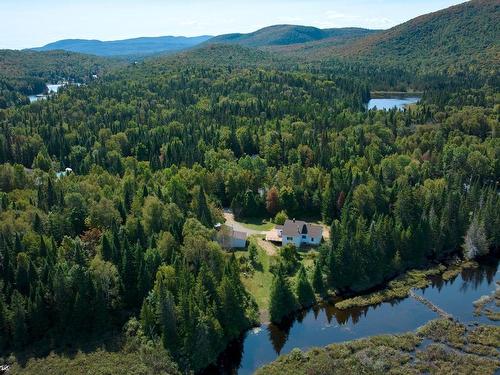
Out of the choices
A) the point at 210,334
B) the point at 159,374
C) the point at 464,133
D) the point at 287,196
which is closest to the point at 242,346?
the point at 210,334

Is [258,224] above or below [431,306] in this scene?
above

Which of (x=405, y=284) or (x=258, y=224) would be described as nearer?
(x=405, y=284)

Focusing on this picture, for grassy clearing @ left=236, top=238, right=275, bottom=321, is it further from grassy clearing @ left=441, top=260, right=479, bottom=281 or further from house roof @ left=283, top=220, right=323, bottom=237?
grassy clearing @ left=441, top=260, right=479, bottom=281

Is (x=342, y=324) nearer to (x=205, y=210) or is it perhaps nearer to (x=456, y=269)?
(x=456, y=269)

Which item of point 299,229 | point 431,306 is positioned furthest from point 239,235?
point 431,306

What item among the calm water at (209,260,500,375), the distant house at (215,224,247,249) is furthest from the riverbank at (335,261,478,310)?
the distant house at (215,224,247,249)

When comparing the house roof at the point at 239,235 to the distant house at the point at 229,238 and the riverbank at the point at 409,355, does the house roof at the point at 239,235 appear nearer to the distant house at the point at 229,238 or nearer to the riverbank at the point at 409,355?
the distant house at the point at 229,238
